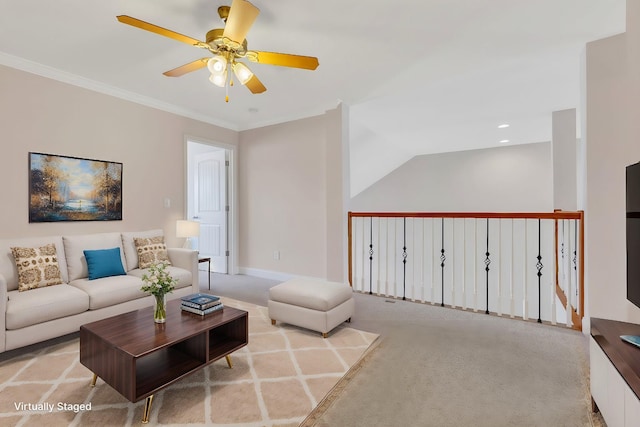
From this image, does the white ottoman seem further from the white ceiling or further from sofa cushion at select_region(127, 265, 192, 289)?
the white ceiling

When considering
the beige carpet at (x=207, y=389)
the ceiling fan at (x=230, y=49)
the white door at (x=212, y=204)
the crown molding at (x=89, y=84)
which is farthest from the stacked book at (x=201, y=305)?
the white door at (x=212, y=204)

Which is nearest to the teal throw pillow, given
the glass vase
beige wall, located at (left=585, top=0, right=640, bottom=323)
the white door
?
the glass vase

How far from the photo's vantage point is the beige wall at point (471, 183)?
6.37m

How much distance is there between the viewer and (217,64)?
2141mm

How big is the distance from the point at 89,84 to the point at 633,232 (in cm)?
490

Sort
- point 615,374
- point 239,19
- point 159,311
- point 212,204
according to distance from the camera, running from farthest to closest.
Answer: point 212,204
point 159,311
point 239,19
point 615,374

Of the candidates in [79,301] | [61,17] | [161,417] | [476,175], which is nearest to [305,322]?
[161,417]

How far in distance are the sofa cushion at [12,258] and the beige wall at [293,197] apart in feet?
8.26

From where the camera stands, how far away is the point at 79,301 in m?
2.55

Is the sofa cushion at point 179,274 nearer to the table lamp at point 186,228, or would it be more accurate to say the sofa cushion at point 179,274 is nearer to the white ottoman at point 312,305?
the table lamp at point 186,228

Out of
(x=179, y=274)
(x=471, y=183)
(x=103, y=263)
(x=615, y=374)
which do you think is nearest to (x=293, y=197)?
(x=179, y=274)

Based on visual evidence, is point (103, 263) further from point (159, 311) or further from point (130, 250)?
point (159, 311)

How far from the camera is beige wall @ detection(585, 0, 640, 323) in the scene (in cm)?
242

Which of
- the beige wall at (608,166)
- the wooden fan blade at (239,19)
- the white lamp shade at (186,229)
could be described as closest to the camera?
the wooden fan blade at (239,19)
